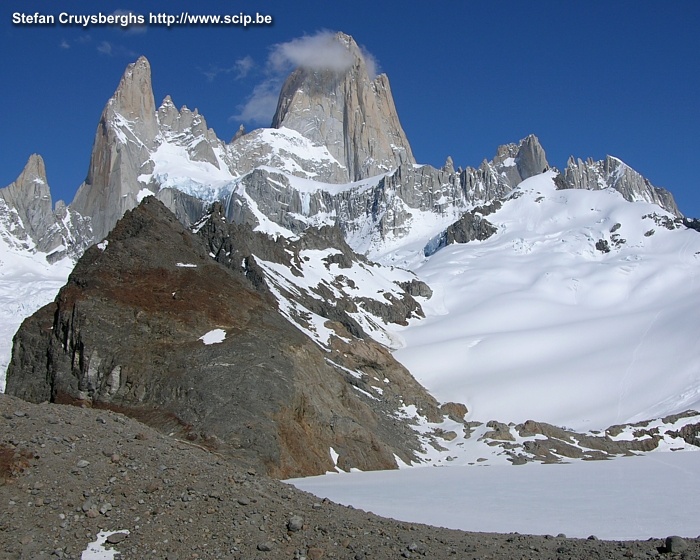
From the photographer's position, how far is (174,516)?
617 inches

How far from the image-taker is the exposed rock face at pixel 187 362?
4141 centimetres

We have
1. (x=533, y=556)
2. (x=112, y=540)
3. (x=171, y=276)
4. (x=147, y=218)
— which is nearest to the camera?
(x=112, y=540)

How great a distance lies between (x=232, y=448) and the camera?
38281 mm

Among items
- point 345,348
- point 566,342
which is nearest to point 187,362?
point 345,348

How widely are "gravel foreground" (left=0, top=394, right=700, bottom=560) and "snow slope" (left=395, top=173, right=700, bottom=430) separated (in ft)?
294

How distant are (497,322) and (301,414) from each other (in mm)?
116249

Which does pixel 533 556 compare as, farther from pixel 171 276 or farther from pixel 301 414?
pixel 171 276


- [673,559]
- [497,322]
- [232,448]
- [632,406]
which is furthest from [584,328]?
[673,559]

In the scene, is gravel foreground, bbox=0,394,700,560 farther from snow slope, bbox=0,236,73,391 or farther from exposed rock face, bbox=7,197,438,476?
snow slope, bbox=0,236,73,391

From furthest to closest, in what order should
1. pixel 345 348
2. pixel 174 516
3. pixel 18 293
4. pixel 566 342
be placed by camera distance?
pixel 18 293
pixel 566 342
pixel 345 348
pixel 174 516

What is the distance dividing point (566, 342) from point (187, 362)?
108254 mm

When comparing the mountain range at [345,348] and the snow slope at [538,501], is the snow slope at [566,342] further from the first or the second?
the snow slope at [538,501]

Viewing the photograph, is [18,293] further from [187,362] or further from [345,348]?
[187,362]

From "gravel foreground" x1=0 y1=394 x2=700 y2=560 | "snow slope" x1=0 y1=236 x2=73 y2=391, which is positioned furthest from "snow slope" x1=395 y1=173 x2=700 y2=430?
"gravel foreground" x1=0 y1=394 x2=700 y2=560
